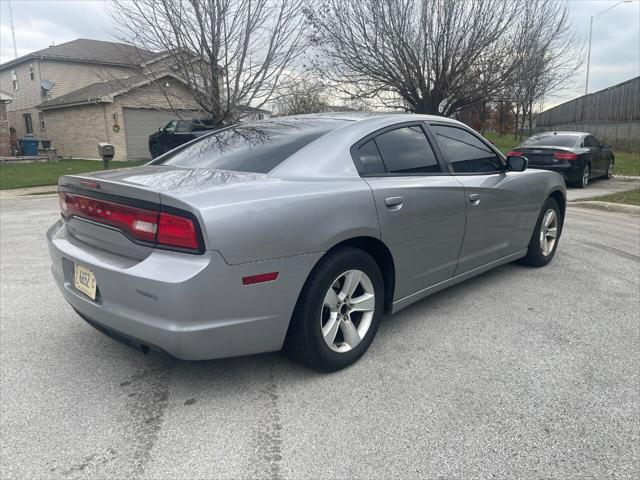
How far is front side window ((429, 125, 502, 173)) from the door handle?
911 millimetres

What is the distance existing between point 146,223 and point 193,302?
19.2 inches

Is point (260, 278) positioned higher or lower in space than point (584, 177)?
higher

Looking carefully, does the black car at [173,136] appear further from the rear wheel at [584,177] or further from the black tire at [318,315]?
the black tire at [318,315]

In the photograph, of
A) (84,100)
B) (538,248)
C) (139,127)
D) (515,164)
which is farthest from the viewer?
(139,127)

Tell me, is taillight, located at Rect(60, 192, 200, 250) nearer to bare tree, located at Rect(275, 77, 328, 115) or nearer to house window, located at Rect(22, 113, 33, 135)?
bare tree, located at Rect(275, 77, 328, 115)

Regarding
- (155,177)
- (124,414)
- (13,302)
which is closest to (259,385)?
(124,414)

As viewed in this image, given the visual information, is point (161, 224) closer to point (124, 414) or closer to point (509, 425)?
point (124, 414)

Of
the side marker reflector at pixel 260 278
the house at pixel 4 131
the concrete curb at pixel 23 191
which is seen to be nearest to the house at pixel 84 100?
the house at pixel 4 131

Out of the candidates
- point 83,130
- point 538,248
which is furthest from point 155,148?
point 538,248

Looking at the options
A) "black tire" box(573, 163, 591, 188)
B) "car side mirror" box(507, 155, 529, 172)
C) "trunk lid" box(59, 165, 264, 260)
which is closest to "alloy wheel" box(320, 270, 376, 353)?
"trunk lid" box(59, 165, 264, 260)

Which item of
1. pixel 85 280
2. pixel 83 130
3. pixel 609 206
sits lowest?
pixel 609 206

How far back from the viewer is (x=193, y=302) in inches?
94.1

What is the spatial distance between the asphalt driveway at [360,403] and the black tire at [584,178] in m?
9.38

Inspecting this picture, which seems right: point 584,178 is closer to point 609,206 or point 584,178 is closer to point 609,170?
point 609,170
